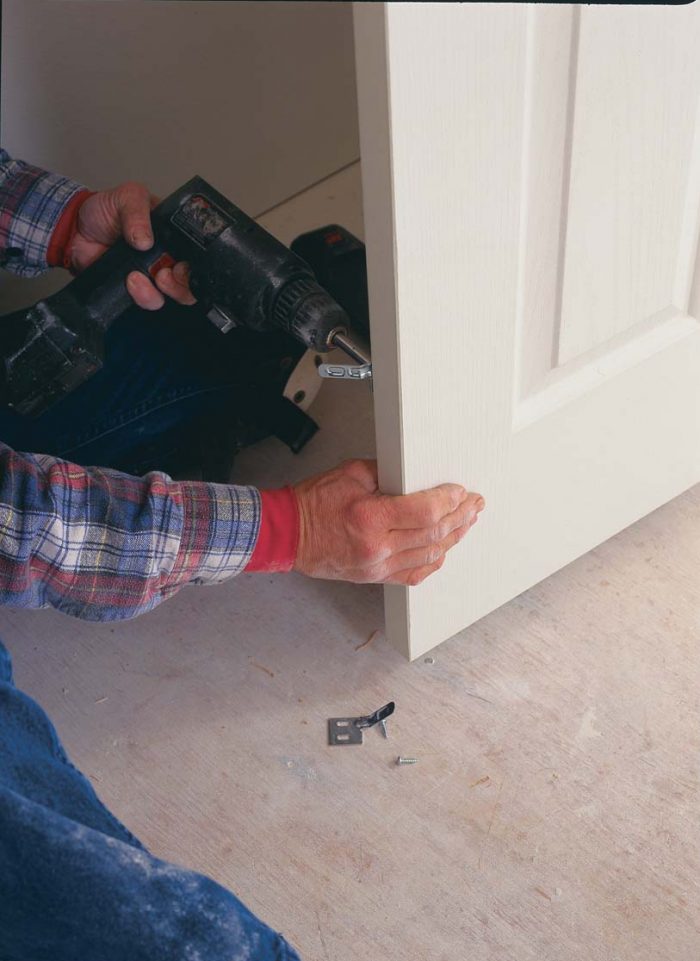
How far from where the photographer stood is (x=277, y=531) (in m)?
0.98

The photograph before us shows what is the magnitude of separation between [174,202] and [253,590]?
0.50 metres

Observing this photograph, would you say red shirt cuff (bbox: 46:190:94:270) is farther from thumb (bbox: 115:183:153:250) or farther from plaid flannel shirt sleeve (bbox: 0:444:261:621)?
plaid flannel shirt sleeve (bbox: 0:444:261:621)

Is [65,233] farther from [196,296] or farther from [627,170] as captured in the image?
[627,170]

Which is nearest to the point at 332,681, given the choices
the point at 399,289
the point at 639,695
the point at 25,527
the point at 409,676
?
the point at 409,676

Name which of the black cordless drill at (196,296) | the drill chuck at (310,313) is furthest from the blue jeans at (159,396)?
the drill chuck at (310,313)

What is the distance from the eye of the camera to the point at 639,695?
114 centimetres

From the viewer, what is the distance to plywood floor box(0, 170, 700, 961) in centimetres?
98

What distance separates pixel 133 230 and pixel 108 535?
1.28 feet

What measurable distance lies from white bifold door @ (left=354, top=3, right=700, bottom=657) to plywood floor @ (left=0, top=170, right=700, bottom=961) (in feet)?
0.28

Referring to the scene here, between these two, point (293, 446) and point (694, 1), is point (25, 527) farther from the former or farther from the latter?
point (694, 1)

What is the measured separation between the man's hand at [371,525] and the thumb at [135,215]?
0.35 meters

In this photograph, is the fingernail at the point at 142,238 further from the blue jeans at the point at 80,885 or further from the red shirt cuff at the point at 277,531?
the blue jeans at the point at 80,885

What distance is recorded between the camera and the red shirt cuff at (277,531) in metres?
0.97

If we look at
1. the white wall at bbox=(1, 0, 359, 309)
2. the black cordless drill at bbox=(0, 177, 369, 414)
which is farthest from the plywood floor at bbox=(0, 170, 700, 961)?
the white wall at bbox=(1, 0, 359, 309)
